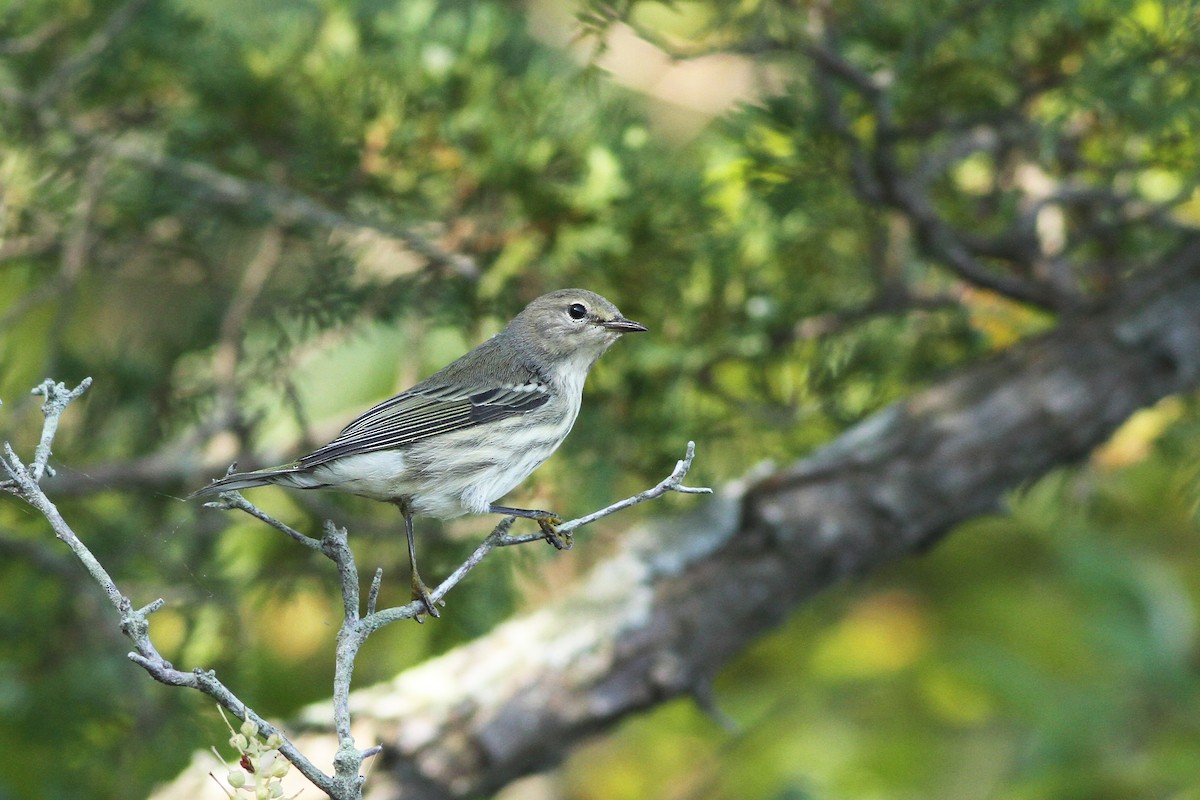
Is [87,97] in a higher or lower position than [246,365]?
higher

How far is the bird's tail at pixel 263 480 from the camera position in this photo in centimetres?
154

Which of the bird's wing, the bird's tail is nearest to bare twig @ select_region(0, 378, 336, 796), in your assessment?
the bird's tail

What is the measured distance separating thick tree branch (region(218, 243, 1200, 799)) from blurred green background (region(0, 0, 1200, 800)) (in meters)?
0.17

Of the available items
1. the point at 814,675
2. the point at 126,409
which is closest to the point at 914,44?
the point at 814,675

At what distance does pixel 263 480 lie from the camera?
67.6 inches

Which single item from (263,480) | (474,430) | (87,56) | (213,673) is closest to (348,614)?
(213,673)

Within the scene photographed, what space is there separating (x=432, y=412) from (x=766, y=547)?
1122 millimetres

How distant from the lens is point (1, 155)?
294 centimetres

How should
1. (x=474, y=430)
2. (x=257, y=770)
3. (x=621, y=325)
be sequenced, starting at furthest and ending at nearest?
1. (x=621, y=325)
2. (x=474, y=430)
3. (x=257, y=770)

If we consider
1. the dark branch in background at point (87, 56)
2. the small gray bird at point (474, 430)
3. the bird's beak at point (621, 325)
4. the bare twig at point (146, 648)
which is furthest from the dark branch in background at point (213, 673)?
the dark branch in background at point (87, 56)

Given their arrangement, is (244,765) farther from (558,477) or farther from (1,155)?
(1,155)

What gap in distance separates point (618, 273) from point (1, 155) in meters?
1.61

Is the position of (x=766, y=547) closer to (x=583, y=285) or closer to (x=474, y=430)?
(x=583, y=285)

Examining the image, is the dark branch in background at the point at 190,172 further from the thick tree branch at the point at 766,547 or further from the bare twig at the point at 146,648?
the bare twig at the point at 146,648
